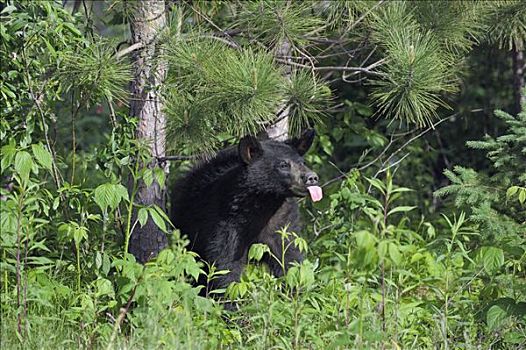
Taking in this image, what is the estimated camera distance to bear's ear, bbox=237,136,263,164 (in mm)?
7019

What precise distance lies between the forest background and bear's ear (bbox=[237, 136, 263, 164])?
20 centimetres

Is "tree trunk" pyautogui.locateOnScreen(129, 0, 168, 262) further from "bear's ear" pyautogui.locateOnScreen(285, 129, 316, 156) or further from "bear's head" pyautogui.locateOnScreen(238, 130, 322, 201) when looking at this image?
"bear's ear" pyautogui.locateOnScreen(285, 129, 316, 156)

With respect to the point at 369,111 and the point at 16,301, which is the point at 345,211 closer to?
the point at 369,111

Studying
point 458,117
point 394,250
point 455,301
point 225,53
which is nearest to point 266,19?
point 225,53

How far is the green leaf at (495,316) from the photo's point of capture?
207 inches

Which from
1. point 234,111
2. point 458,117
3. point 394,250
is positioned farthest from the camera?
point 458,117

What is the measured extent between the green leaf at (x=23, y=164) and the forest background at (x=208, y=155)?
0.04ft

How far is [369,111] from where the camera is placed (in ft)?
28.3

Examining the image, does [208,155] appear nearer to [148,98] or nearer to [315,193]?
[148,98]

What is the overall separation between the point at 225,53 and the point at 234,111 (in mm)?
387

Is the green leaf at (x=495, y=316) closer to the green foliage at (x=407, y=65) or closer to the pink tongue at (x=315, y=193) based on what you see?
the green foliage at (x=407, y=65)

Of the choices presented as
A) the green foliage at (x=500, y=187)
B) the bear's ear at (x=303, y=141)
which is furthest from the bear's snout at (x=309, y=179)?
the green foliage at (x=500, y=187)

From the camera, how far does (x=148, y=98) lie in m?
6.62

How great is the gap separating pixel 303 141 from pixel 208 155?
2.22ft
